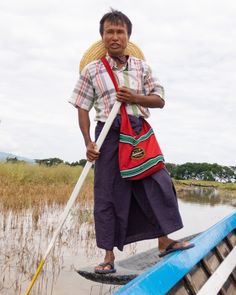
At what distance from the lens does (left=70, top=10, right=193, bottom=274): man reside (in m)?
2.20

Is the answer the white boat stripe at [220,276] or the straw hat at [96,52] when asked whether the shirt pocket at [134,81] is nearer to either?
the straw hat at [96,52]

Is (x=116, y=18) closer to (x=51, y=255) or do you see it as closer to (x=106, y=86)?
(x=106, y=86)

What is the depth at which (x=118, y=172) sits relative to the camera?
7.35 ft

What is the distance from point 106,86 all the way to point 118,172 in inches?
18.6

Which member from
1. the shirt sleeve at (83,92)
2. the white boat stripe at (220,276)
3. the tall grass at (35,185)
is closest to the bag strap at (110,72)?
the shirt sleeve at (83,92)

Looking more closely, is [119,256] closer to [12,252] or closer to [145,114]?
[12,252]

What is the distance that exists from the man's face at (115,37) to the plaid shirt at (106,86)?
0.24ft

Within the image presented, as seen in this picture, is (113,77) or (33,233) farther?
(33,233)

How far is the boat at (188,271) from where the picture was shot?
1.59m

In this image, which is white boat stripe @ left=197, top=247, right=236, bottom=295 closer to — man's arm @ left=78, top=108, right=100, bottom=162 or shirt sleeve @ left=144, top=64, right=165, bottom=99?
man's arm @ left=78, top=108, right=100, bottom=162

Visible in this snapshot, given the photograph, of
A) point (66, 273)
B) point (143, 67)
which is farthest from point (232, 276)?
point (66, 273)

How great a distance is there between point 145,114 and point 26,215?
4.62m

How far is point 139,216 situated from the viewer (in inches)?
91.4

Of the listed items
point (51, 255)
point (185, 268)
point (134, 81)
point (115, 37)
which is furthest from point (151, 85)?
point (51, 255)
